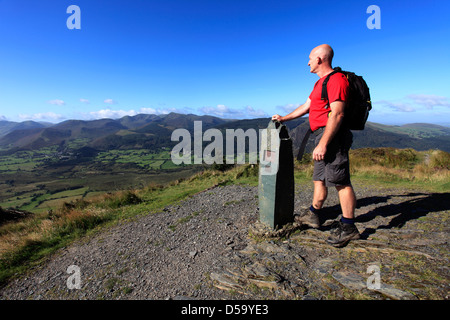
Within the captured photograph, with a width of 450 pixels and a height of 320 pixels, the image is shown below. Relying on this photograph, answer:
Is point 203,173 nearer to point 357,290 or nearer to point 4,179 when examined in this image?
point 357,290

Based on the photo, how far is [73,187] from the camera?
62188 mm

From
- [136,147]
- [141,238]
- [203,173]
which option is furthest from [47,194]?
[136,147]

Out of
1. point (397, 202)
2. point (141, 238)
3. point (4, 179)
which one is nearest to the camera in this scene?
point (141, 238)

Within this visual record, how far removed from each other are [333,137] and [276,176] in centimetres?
124

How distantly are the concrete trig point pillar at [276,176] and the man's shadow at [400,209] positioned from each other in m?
0.98

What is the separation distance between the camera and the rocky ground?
2.69 meters

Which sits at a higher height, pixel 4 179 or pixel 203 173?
pixel 203 173

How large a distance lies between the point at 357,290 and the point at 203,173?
11.7 metres

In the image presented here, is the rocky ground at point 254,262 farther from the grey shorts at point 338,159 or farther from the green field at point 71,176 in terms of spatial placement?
the green field at point 71,176

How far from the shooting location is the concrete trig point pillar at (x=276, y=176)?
160 inches

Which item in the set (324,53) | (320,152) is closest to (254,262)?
(320,152)

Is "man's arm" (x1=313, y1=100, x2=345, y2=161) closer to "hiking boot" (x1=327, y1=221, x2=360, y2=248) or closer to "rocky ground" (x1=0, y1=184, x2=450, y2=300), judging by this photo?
"hiking boot" (x1=327, y1=221, x2=360, y2=248)

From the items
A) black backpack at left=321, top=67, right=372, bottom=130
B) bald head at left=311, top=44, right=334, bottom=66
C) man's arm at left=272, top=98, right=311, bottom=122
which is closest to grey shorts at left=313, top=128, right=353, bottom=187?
black backpack at left=321, top=67, right=372, bottom=130

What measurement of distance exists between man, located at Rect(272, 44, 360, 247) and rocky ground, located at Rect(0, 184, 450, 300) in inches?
17.2
